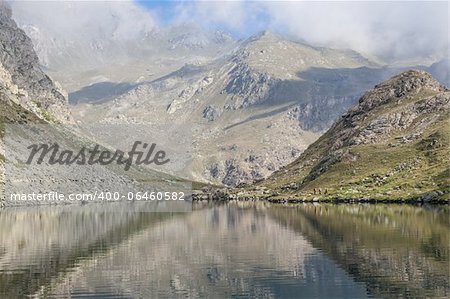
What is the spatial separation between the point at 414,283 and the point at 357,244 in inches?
1363

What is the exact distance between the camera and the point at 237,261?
82.9 meters

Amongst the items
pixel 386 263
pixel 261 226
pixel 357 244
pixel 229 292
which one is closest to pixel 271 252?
pixel 357 244

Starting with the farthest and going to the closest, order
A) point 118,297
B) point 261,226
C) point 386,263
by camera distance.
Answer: point 261,226 < point 386,263 < point 118,297

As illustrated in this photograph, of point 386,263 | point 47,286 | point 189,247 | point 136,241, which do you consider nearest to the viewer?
point 47,286

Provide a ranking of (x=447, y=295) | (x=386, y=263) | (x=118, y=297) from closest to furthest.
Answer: (x=447, y=295)
(x=118, y=297)
(x=386, y=263)

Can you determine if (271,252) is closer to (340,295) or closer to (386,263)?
(386,263)

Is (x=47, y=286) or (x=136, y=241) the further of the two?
(x=136, y=241)

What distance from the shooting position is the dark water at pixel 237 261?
6325cm

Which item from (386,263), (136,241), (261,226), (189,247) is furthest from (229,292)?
(261,226)

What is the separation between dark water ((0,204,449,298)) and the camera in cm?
6325

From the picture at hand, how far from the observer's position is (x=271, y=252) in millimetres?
92688

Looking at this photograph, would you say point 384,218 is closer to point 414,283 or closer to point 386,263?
point 386,263

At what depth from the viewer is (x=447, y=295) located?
2215 inches

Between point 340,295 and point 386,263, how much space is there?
762 inches
